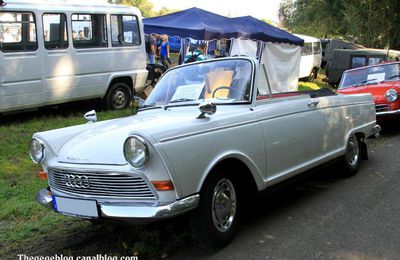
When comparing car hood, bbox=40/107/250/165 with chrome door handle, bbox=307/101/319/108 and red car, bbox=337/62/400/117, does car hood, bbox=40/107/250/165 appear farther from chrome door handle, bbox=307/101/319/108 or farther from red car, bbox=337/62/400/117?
red car, bbox=337/62/400/117

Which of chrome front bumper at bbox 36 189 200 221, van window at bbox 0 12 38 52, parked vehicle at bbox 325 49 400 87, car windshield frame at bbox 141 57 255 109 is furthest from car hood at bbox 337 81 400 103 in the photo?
parked vehicle at bbox 325 49 400 87

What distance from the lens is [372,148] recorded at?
8.56 meters

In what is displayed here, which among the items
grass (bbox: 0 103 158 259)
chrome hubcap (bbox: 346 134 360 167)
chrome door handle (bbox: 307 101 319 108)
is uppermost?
chrome door handle (bbox: 307 101 319 108)

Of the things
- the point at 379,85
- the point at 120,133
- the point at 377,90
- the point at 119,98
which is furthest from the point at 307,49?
the point at 120,133

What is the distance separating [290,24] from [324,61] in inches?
326

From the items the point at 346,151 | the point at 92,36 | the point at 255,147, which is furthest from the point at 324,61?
the point at 255,147

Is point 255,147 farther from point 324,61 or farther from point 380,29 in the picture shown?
point 324,61

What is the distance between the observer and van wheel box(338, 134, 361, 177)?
6.40m

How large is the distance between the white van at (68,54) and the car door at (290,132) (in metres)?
6.23

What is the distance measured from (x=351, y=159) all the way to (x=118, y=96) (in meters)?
6.73

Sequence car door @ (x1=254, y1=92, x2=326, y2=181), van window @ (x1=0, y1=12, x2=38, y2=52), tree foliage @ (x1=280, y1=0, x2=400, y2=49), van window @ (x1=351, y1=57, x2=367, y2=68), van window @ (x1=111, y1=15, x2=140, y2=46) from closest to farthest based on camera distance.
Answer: car door @ (x1=254, y1=92, x2=326, y2=181) < van window @ (x1=0, y1=12, x2=38, y2=52) < van window @ (x1=111, y1=15, x2=140, y2=46) < van window @ (x1=351, y1=57, x2=367, y2=68) < tree foliage @ (x1=280, y1=0, x2=400, y2=49)

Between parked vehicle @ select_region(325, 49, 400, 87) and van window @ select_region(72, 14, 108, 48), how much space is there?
9.59 metres

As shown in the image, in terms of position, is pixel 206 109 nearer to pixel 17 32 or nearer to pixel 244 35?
pixel 17 32

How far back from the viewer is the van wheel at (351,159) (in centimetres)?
640
